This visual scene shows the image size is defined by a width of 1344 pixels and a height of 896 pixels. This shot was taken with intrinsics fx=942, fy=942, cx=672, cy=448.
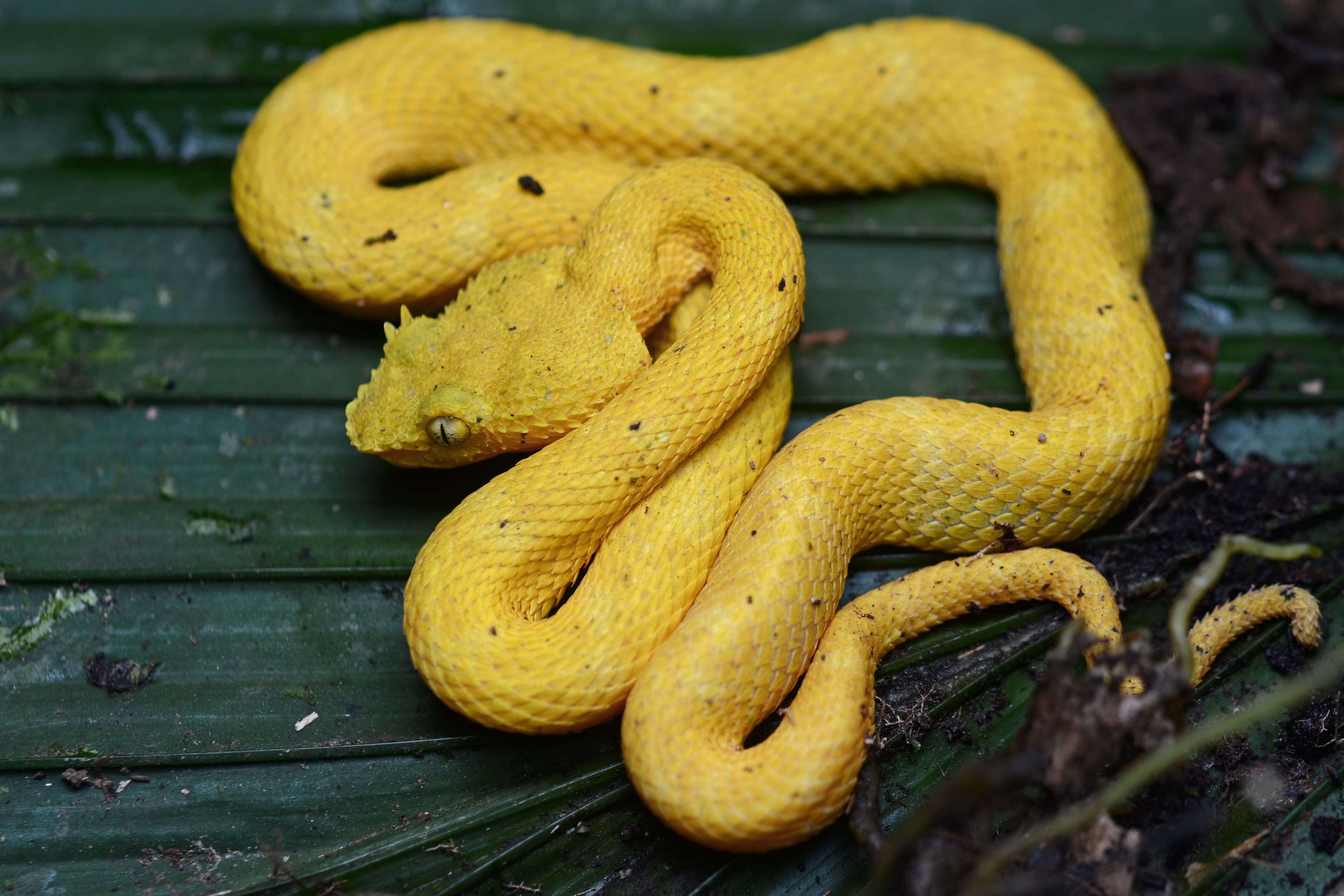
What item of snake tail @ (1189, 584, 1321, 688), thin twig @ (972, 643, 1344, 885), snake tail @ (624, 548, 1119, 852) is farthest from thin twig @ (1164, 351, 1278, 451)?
thin twig @ (972, 643, 1344, 885)

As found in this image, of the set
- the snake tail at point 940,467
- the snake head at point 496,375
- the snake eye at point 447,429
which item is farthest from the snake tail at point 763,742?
the snake eye at point 447,429

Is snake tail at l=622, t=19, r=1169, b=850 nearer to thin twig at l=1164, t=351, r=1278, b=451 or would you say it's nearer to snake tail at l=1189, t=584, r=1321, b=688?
thin twig at l=1164, t=351, r=1278, b=451

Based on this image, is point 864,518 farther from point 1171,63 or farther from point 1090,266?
point 1171,63

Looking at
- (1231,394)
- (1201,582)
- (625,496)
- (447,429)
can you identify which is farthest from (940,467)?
(447,429)

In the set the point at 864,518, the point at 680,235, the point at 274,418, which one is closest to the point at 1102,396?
the point at 864,518

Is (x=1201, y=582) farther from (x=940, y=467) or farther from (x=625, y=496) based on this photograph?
(x=625, y=496)

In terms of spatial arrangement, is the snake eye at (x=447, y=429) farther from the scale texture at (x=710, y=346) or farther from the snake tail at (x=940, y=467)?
the snake tail at (x=940, y=467)
